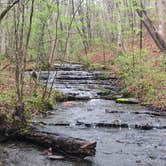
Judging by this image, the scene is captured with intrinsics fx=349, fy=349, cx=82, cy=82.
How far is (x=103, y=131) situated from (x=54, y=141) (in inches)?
94.2

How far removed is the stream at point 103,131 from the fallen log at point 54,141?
17cm

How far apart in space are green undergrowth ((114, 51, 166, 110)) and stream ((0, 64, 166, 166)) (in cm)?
73

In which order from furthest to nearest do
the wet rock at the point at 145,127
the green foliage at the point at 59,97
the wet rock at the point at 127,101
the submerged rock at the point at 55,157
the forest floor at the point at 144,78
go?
the green foliage at the point at 59,97, the wet rock at the point at 127,101, the forest floor at the point at 144,78, the wet rock at the point at 145,127, the submerged rock at the point at 55,157

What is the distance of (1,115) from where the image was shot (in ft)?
26.5

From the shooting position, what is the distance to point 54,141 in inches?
286

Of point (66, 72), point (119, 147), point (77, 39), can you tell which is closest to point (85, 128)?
point (119, 147)

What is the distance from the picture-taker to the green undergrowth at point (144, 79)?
13461 mm

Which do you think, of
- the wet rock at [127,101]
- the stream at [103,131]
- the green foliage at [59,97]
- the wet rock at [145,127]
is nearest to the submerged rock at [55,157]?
the stream at [103,131]

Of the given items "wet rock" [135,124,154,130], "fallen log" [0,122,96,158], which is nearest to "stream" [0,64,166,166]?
"wet rock" [135,124,154,130]

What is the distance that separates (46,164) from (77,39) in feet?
90.5

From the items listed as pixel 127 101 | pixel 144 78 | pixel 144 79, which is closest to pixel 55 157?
pixel 127 101

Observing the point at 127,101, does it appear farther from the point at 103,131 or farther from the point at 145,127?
the point at 103,131

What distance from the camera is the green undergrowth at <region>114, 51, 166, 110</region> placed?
1346 centimetres

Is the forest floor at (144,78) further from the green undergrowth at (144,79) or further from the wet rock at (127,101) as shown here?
the wet rock at (127,101)
